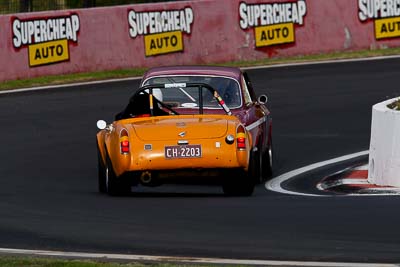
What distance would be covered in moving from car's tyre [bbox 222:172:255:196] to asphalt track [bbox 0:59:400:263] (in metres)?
0.13

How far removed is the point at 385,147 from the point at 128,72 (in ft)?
45.9

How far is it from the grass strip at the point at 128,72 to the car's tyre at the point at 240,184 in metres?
12.7

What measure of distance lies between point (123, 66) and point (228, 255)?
60.7ft

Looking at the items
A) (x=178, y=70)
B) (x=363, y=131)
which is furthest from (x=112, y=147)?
(x=363, y=131)

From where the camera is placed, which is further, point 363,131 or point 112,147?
point 363,131

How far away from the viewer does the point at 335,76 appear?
2592 centimetres

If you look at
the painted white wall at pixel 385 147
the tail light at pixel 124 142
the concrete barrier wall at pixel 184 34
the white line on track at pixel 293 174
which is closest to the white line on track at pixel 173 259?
the tail light at pixel 124 142

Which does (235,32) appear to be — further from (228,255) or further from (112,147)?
(228,255)

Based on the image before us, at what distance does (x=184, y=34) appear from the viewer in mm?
27609

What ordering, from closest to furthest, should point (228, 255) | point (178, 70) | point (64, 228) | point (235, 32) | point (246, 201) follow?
1. point (228, 255)
2. point (64, 228)
3. point (246, 201)
4. point (178, 70)
5. point (235, 32)

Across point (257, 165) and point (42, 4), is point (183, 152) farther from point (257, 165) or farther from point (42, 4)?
point (42, 4)

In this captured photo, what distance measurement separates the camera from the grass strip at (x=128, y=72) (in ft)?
82.8

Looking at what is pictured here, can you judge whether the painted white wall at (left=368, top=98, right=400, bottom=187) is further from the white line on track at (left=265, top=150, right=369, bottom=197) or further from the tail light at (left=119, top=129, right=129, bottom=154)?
the tail light at (left=119, top=129, right=129, bottom=154)

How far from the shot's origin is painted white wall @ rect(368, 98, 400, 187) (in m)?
13.0
